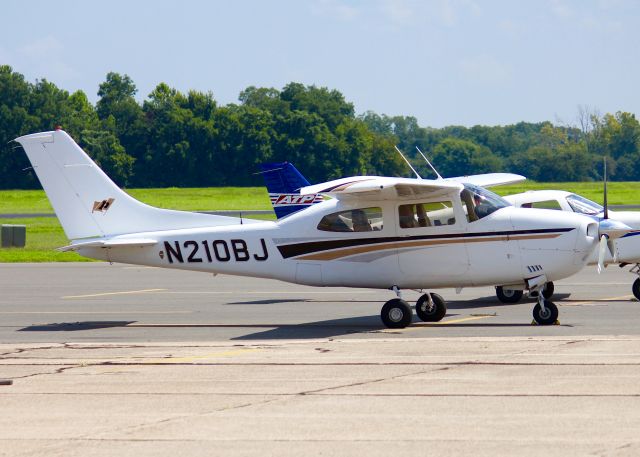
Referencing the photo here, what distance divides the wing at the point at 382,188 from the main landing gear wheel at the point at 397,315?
58.2 inches

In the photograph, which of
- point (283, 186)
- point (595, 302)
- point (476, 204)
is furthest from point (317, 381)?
point (283, 186)

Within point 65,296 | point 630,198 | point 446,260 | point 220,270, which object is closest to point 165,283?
point 65,296

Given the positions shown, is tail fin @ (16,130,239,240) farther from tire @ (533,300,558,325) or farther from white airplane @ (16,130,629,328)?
tire @ (533,300,558,325)

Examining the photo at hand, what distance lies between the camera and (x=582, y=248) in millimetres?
15000

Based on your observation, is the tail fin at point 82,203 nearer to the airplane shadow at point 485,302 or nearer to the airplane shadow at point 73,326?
the airplane shadow at point 73,326

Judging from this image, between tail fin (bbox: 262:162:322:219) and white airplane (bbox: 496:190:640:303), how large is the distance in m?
5.68

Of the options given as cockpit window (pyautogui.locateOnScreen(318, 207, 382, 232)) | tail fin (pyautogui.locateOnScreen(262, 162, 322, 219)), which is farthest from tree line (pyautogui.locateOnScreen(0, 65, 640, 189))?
cockpit window (pyautogui.locateOnScreen(318, 207, 382, 232))

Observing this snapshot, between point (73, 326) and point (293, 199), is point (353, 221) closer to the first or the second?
point (73, 326)

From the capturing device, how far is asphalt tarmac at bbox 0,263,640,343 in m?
15.3

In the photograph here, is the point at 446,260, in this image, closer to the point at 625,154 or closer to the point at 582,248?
the point at 582,248

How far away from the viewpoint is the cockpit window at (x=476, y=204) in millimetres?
15555

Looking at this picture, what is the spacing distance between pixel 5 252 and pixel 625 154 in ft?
398

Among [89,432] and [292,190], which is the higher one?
[292,190]

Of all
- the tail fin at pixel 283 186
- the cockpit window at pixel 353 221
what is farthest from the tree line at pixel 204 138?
the cockpit window at pixel 353 221
